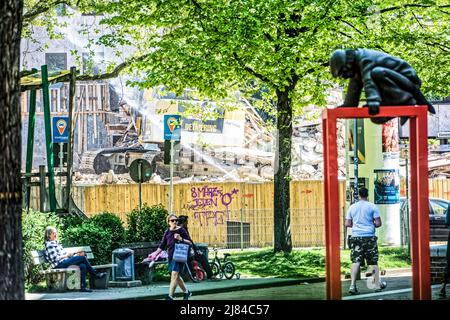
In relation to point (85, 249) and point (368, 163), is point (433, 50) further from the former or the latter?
point (85, 249)

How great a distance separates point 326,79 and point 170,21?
4284 mm

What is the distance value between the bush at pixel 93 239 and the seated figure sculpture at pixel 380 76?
1220cm

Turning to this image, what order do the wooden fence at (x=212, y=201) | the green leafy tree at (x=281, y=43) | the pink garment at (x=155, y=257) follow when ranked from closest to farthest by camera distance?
the pink garment at (x=155, y=257) → the green leafy tree at (x=281, y=43) → the wooden fence at (x=212, y=201)

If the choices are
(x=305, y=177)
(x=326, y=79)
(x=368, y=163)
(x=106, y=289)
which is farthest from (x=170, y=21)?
(x=305, y=177)

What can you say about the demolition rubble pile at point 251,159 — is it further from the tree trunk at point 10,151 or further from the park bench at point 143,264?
the tree trunk at point 10,151

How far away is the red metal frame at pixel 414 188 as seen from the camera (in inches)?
456

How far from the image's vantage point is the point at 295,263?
25.7 metres

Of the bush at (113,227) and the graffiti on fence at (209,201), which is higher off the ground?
the graffiti on fence at (209,201)

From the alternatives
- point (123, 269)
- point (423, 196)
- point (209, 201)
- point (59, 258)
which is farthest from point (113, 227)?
point (209, 201)

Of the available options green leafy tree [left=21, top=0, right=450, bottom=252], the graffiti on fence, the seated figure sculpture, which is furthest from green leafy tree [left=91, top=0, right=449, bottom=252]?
the seated figure sculpture

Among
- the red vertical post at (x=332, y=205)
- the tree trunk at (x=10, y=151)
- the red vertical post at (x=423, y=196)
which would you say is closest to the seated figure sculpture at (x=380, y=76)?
the red vertical post at (x=423, y=196)

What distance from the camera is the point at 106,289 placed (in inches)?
827

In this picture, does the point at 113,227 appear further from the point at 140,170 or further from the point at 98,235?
the point at 140,170

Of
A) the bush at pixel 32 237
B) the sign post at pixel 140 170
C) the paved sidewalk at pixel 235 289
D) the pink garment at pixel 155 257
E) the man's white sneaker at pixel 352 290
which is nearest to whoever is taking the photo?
the man's white sneaker at pixel 352 290
